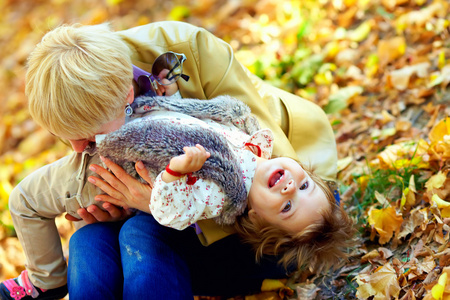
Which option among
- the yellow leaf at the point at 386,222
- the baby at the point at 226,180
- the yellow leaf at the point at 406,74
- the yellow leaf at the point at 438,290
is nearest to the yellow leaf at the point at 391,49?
the yellow leaf at the point at 406,74

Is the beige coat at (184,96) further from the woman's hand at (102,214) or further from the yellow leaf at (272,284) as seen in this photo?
the yellow leaf at (272,284)

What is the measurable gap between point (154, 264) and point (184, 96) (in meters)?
0.75

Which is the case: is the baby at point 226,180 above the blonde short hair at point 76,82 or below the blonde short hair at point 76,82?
below

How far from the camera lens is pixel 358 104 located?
3.09 meters

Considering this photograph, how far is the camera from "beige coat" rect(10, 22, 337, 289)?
6.26 ft

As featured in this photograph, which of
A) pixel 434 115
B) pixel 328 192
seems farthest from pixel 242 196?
pixel 434 115

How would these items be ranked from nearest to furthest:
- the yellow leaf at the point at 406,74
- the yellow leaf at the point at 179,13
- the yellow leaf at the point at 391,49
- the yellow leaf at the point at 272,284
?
1. the yellow leaf at the point at 272,284
2. the yellow leaf at the point at 406,74
3. the yellow leaf at the point at 391,49
4. the yellow leaf at the point at 179,13

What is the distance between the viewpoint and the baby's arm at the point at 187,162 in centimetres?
156

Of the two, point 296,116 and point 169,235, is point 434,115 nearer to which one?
point 296,116

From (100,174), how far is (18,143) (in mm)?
2778

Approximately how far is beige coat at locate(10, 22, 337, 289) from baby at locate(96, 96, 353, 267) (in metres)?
0.15

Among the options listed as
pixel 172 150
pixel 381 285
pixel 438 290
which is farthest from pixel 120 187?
pixel 438 290

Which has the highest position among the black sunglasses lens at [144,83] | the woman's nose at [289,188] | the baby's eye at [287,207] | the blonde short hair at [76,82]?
the blonde short hair at [76,82]

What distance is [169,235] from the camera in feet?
6.36
